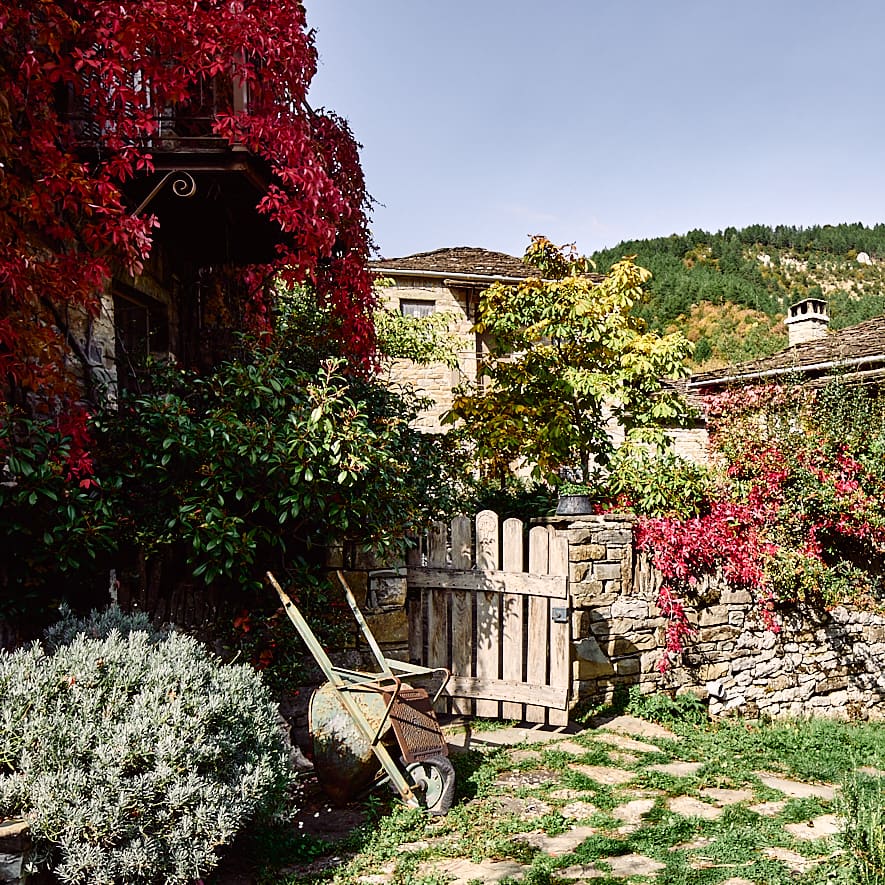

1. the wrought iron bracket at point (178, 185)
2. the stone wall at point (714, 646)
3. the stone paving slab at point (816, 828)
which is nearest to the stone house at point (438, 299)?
the stone wall at point (714, 646)

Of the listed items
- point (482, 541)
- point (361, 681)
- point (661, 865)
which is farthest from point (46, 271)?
point (661, 865)

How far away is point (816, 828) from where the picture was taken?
13.2 feet

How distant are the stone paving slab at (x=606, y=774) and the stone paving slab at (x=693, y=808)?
0.38 metres

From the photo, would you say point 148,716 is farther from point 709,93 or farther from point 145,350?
point 709,93

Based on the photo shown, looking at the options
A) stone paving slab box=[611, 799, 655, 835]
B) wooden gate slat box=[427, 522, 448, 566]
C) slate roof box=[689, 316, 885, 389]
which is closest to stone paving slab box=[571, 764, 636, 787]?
stone paving slab box=[611, 799, 655, 835]

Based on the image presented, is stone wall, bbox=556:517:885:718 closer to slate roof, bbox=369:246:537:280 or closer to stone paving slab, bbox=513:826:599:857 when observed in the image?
stone paving slab, bbox=513:826:599:857

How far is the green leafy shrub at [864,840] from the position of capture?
9.81ft

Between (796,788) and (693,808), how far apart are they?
2.97 feet

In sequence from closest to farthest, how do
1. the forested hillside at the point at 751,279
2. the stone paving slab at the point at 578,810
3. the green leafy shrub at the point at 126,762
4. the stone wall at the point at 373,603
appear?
the green leafy shrub at the point at 126,762 < the stone paving slab at the point at 578,810 < the stone wall at the point at 373,603 < the forested hillside at the point at 751,279

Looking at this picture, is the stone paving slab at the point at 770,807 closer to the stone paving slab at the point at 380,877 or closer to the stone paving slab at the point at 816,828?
the stone paving slab at the point at 816,828

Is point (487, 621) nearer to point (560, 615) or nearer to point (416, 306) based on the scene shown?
point (560, 615)

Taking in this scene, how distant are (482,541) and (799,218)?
4068 cm

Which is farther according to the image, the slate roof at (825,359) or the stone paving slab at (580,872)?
the slate roof at (825,359)

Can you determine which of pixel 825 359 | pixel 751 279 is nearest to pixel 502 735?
pixel 825 359
